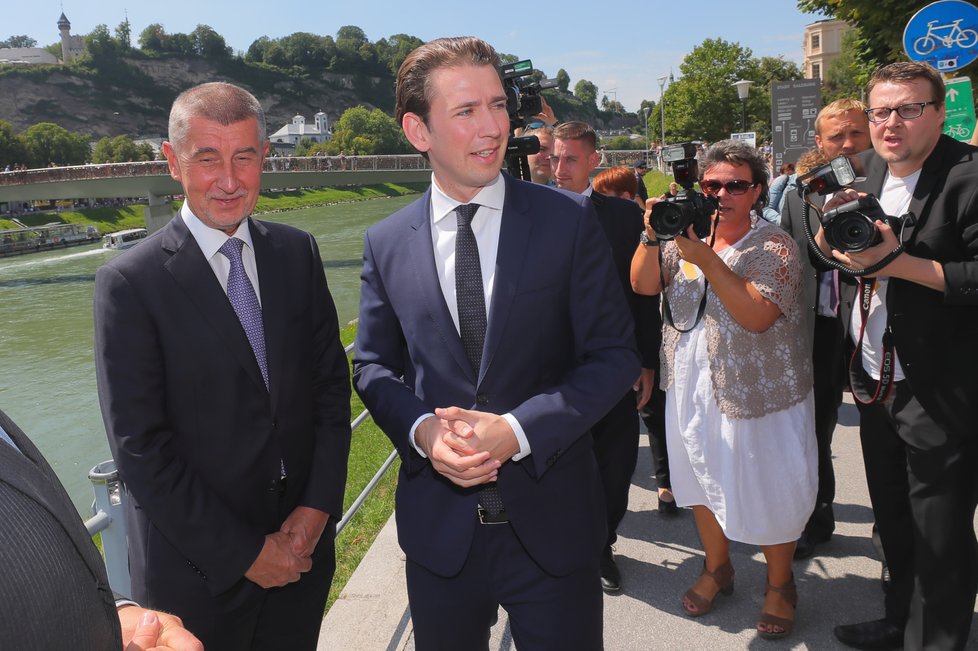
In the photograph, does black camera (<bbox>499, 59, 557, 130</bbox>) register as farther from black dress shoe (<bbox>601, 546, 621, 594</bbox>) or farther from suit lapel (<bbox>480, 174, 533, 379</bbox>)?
black dress shoe (<bbox>601, 546, 621, 594</bbox>)

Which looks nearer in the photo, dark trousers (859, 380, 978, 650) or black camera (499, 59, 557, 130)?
dark trousers (859, 380, 978, 650)

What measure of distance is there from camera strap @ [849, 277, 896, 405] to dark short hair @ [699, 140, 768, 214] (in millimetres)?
572

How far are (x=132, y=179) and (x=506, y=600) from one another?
4184 centimetres

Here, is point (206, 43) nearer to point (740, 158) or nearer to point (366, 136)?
point (366, 136)

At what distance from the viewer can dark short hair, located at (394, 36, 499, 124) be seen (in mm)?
1953

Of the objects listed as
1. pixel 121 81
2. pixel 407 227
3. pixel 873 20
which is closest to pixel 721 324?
pixel 407 227

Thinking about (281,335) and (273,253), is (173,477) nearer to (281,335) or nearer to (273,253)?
(281,335)

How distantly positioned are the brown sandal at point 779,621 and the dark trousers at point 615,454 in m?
0.80

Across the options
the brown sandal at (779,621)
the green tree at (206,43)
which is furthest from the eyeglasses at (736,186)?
the green tree at (206,43)

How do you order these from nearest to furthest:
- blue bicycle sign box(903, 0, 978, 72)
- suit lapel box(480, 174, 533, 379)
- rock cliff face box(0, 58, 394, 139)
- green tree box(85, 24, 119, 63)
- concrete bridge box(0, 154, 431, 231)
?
1. suit lapel box(480, 174, 533, 379)
2. blue bicycle sign box(903, 0, 978, 72)
3. concrete bridge box(0, 154, 431, 231)
4. rock cliff face box(0, 58, 394, 139)
5. green tree box(85, 24, 119, 63)

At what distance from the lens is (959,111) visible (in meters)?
5.62

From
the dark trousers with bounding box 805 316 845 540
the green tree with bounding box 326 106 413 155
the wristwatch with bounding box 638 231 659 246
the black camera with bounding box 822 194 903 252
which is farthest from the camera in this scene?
the green tree with bounding box 326 106 413 155

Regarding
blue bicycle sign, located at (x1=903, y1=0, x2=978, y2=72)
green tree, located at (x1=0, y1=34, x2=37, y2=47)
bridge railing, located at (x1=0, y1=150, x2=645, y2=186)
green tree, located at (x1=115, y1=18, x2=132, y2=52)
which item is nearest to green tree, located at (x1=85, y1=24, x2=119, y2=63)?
green tree, located at (x1=115, y1=18, x2=132, y2=52)

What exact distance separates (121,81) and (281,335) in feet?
513
